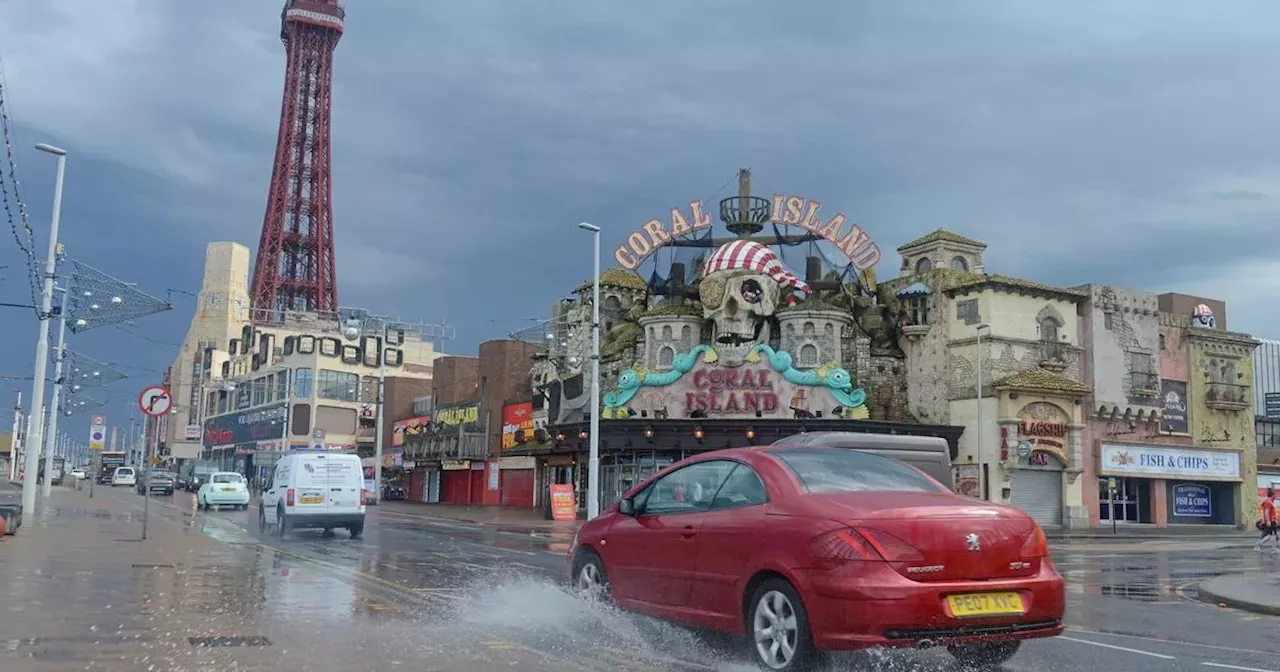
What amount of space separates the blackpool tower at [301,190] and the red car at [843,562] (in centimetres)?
11667

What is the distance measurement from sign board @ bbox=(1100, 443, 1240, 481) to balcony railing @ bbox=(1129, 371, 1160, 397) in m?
2.42

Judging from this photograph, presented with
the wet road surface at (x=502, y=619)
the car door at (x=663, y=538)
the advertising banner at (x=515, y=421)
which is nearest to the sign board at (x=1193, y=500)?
the advertising banner at (x=515, y=421)

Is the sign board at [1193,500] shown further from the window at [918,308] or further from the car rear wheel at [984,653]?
the car rear wheel at [984,653]

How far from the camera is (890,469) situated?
25.6 feet

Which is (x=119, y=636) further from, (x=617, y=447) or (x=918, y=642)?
(x=617, y=447)

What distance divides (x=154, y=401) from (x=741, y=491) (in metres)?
15.4

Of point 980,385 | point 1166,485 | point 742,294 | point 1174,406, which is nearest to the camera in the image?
point 980,385

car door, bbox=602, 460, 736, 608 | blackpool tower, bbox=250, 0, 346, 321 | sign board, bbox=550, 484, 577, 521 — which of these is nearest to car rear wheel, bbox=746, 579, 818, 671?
car door, bbox=602, 460, 736, 608

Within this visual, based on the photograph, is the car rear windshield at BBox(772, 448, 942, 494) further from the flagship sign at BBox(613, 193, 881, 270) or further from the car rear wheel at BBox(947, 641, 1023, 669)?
the flagship sign at BBox(613, 193, 881, 270)

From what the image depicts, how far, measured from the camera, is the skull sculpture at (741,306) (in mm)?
45938

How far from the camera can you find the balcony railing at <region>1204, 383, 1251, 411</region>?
165 ft

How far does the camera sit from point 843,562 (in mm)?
6512

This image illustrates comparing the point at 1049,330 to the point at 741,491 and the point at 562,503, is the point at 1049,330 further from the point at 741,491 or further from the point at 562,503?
the point at 741,491

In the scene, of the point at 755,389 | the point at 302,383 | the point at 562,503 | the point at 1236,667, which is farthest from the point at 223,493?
the point at 302,383
